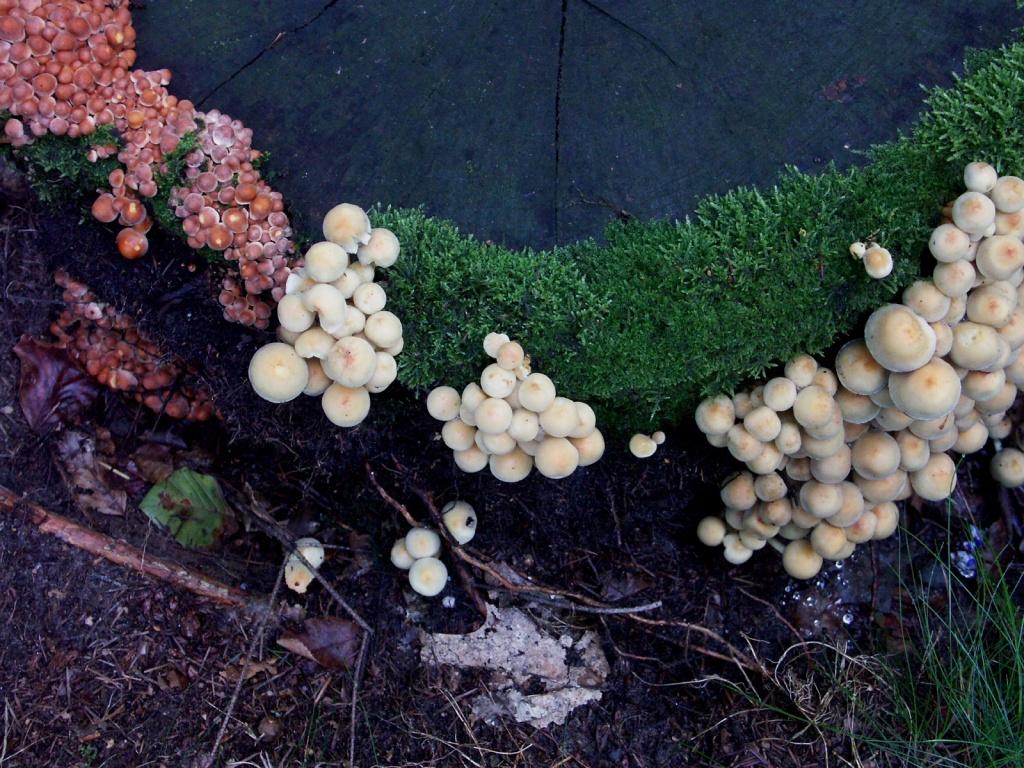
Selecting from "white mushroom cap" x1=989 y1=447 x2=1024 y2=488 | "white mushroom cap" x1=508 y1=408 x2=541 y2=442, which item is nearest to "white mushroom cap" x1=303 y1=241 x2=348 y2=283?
"white mushroom cap" x1=508 y1=408 x2=541 y2=442

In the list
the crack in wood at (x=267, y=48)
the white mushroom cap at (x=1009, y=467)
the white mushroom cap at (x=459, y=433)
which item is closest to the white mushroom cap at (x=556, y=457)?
the white mushroom cap at (x=459, y=433)

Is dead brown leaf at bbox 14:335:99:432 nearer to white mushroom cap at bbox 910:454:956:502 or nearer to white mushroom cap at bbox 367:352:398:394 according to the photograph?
white mushroom cap at bbox 367:352:398:394

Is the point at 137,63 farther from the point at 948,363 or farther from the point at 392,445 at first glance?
the point at 948,363

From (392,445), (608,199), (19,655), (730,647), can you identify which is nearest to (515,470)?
(392,445)

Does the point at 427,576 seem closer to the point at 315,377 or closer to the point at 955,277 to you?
the point at 315,377

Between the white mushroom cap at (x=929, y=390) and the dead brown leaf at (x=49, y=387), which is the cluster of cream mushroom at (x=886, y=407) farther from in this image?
the dead brown leaf at (x=49, y=387)

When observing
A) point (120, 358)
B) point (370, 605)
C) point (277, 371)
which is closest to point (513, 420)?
point (277, 371)
